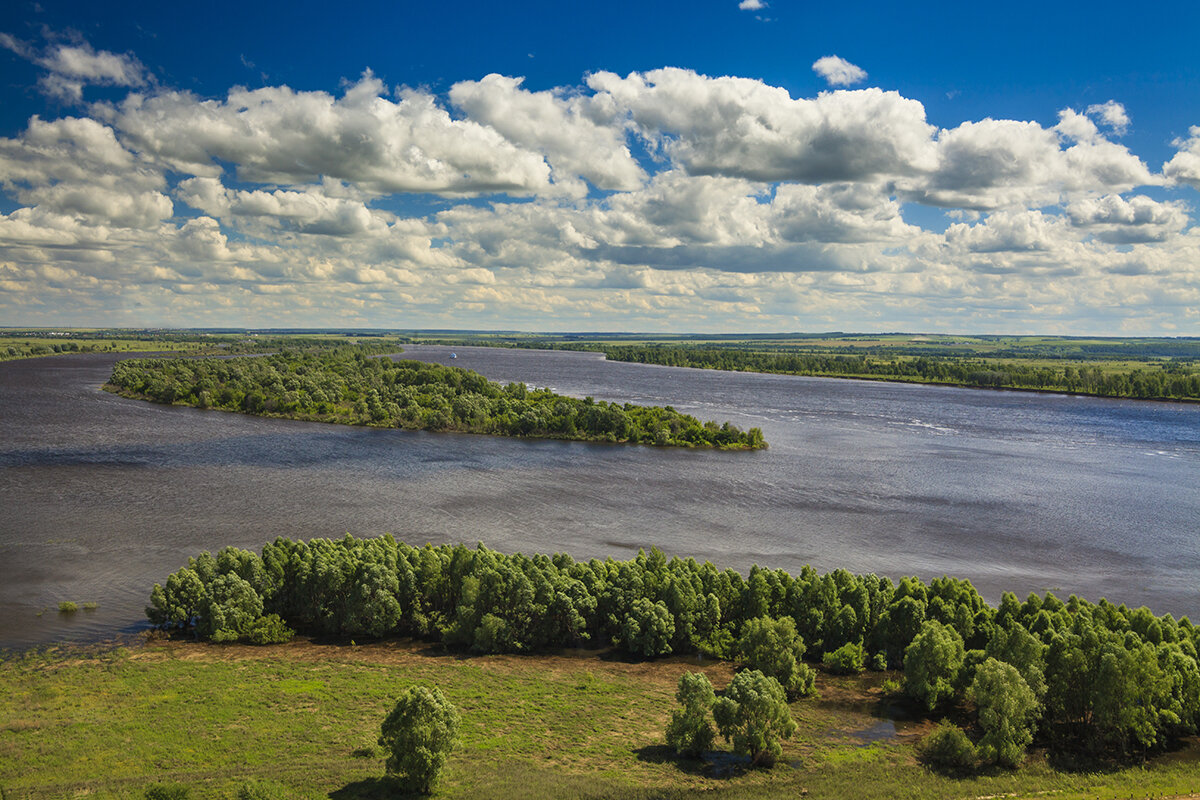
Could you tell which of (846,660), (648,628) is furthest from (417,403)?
(846,660)

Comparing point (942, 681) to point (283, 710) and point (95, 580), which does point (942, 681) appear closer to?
point (283, 710)

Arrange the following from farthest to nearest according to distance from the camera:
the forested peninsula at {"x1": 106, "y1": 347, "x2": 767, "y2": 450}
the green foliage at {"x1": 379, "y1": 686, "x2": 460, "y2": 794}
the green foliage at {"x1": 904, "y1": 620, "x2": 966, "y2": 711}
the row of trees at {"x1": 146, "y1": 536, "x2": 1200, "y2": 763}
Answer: the forested peninsula at {"x1": 106, "y1": 347, "x2": 767, "y2": 450}, the row of trees at {"x1": 146, "y1": 536, "x2": 1200, "y2": 763}, the green foliage at {"x1": 904, "y1": 620, "x2": 966, "y2": 711}, the green foliage at {"x1": 379, "y1": 686, "x2": 460, "y2": 794}

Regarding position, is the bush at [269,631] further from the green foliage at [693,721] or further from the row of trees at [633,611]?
the green foliage at [693,721]

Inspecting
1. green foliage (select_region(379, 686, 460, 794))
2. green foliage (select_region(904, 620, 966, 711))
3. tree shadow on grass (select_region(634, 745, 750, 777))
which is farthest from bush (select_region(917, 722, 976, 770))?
green foliage (select_region(379, 686, 460, 794))

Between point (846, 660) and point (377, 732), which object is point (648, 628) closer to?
point (846, 660)

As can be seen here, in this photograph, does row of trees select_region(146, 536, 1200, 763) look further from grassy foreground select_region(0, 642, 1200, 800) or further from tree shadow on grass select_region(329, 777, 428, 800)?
tree shadow on grass select_region(329, 777, 428, 800)
